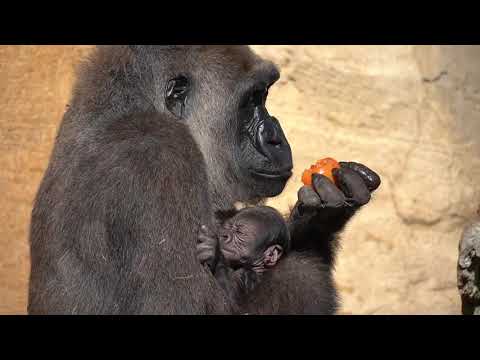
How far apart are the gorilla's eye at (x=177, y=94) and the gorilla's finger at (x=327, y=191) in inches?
37.4

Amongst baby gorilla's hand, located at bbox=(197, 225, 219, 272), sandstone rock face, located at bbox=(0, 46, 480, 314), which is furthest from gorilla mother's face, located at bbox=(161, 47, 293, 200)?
sandstone rock face, located at bbox=(0, 46, 480, 314)

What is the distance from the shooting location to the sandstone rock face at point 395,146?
714cm

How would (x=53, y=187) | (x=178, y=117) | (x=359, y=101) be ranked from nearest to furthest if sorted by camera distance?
(x=53, y=187), (x=178, y=117), (x=359, y=101)

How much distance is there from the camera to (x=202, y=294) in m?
3.45

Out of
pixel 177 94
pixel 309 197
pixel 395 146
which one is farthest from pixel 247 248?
pixel 395 146

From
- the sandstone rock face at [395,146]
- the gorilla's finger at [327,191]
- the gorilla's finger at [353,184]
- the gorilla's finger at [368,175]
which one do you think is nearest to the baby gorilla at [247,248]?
the gorilla's finger at [327,191]

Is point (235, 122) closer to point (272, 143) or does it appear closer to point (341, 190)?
point (272, 143)

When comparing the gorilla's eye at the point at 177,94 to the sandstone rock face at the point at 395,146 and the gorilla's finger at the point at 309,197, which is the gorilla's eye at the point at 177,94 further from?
the sandstone rock face at the point at 395,146

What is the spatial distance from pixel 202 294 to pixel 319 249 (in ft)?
4.92

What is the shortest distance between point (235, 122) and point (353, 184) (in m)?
0.90

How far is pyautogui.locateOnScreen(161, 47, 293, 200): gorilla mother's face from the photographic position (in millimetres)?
4348

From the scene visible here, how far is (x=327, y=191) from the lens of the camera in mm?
4129
